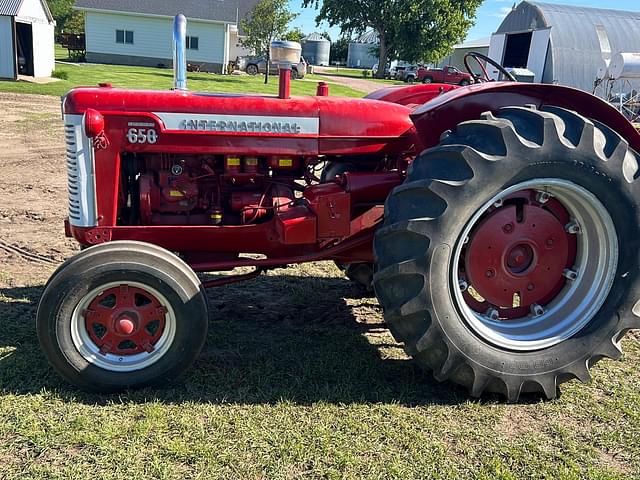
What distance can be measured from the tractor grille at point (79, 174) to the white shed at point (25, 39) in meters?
20.0

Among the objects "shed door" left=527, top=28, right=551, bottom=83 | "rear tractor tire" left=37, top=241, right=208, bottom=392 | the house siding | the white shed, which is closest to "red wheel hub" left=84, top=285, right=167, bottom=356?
"rear tractor tire" left=37, top=241, right=208, bottom=392

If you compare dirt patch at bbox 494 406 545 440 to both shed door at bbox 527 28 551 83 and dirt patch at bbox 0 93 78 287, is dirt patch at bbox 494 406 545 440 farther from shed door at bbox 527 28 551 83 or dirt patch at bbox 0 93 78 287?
shed door at bbox 527 28 551 83

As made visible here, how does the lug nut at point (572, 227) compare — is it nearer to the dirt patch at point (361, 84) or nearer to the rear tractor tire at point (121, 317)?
the rear tractor tire at point (121, 317)

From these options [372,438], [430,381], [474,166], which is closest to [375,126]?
[474,166]

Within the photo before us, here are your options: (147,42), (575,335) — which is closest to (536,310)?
(575,335)

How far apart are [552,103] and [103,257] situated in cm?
269

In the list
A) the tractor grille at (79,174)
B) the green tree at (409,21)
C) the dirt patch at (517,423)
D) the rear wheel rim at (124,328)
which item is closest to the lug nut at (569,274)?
the dirt patch at (517,423)

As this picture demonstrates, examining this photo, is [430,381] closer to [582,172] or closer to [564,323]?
[564,323]

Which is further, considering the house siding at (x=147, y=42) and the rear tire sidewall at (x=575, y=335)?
the house siding at (x=147, y=42)

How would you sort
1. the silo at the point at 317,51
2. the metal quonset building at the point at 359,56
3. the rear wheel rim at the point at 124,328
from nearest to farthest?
the rear wheel rim at the point at 124,328 < the silo at the point at 317,51 < the metal quonset building at the point at 359,56

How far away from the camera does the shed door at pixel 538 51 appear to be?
88.3 ft

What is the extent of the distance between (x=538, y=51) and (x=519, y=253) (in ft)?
89.5

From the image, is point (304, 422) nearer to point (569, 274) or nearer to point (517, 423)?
point (517, 423)

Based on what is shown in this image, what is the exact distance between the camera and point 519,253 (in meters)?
3.41
